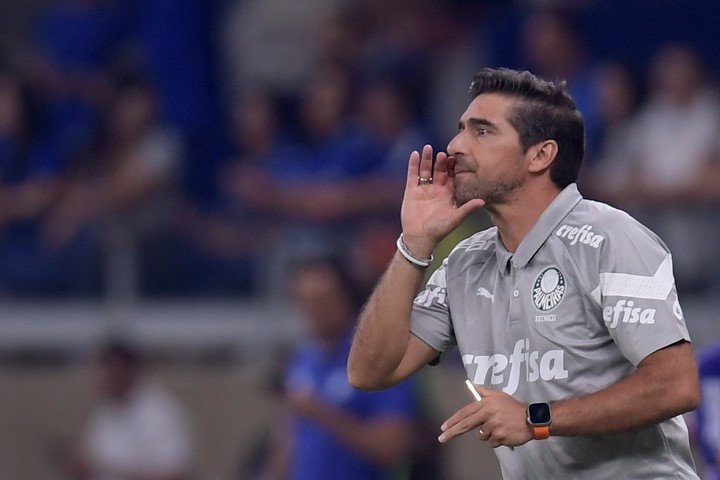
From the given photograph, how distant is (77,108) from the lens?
9984mm

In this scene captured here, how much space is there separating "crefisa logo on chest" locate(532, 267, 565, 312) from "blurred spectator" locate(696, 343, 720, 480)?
5.16 feet

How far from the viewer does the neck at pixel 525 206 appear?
4391 mm

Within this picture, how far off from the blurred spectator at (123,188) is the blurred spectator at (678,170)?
305 centimetres

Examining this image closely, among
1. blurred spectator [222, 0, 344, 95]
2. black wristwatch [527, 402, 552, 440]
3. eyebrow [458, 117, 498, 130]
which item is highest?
blurred spectator [222, 0, 344, 95]

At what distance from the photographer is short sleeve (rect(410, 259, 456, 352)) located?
15.0ft

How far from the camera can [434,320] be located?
15.0 ft

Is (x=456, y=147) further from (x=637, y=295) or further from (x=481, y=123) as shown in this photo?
(x=637, y=295)

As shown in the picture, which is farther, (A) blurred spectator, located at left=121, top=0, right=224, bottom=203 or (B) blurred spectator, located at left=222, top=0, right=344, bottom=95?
(B) blurred spectator, located at left=222, top=0, right=344, bottom=95

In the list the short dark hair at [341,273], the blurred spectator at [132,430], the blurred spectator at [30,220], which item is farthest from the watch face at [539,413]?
the blurred spectator at [30,220]

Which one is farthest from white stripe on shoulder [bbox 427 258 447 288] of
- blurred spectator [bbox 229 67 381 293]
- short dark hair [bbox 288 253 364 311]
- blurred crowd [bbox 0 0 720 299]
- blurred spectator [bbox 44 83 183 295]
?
blurred spectator [bbox 44 83 183 295]

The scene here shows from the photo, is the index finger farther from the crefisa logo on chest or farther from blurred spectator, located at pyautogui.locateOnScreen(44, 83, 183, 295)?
blurred spectator, located at pyautogui.locateOnScreen(44, 83, 183, 295)

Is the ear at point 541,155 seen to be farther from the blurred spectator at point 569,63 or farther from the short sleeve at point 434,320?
the blurred spectator at point 569,63

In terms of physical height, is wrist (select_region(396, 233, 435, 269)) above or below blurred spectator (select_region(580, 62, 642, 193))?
below

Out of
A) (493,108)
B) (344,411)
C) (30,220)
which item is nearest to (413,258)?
(493,108)
